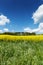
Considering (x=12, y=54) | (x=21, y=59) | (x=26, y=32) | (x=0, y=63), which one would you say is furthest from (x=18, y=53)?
(x=26, y=32)

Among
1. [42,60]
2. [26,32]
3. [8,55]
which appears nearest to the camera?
[42,60]

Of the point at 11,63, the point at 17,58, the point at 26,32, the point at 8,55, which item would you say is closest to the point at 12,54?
the point at 8,55

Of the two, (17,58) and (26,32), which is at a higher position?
(26,32)

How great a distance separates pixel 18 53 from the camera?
348 centimetres

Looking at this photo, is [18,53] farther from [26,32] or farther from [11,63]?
[26,32]

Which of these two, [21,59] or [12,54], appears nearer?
[21,59]

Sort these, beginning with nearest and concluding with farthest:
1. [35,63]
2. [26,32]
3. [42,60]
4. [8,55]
Answer: [35,63]
[42,60]
[8,55]
[26,32]

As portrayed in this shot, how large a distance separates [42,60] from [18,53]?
1.89 feet

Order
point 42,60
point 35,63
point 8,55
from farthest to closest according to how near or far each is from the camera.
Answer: point 8,55 → point 42,60 → point 35,63

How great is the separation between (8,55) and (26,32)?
278 inches

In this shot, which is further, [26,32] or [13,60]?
[26,32]

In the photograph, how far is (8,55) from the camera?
3.43 metres

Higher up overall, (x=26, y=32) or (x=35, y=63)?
(x=26, y=32)

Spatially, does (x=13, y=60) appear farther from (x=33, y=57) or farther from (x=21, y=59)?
(x=33, y=57)
